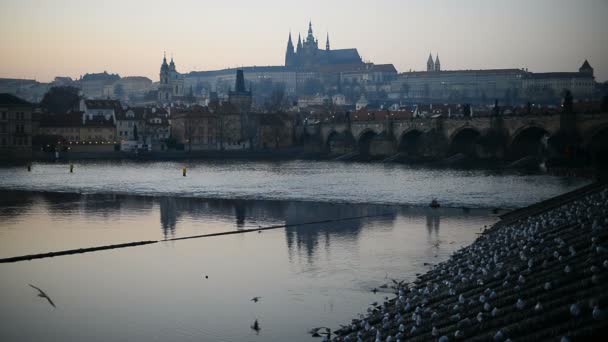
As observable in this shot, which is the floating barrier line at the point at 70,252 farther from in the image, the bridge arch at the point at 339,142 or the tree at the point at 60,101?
the tree at the point at 60,101

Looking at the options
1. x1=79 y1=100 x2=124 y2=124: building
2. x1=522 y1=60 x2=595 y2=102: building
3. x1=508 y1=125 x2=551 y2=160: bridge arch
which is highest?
x1=522 y1=60 x2=595 y2=102: building

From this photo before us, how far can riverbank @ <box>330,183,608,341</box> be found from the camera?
434 inches

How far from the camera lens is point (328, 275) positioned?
19188mm

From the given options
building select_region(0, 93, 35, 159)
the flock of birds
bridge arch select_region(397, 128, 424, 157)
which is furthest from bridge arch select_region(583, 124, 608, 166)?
building select_region(0, 93, 35, 159)

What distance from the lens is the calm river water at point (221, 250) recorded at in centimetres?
1584

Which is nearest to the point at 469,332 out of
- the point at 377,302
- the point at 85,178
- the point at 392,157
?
the point at 377,302

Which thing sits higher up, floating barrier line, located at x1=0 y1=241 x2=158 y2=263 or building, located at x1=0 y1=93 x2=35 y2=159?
building, located at x1=0 y1=93 x2=35 y2=159

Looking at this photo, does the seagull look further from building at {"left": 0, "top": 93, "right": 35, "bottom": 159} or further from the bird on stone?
building at {"left": 0, "top": 93, "right": 35, "bottom": 159}

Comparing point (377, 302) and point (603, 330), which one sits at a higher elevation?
point (603, 330)

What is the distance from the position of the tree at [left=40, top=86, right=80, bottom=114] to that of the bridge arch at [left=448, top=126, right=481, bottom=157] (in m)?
57.0

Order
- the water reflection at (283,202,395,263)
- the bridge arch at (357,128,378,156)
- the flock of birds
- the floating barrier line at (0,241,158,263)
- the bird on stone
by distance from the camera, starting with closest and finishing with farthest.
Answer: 1. the bird on stone
2. the flock of birds
3. the floating barrier line at (0,241,158,263)
4. the water reflection at (283,202,395,263)
5. the bridge arch at (357,128,378,156)

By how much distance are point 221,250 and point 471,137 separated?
51455mm

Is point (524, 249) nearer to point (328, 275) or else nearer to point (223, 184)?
point (328, 275)

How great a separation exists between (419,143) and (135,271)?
186ft
